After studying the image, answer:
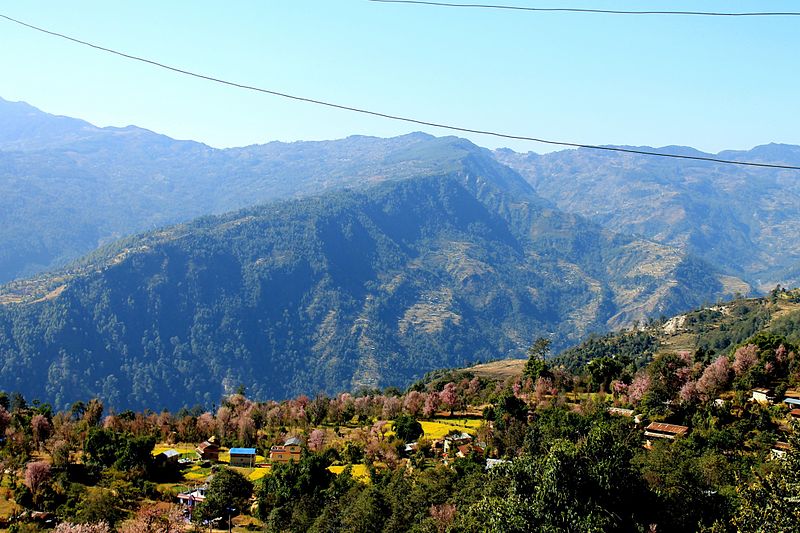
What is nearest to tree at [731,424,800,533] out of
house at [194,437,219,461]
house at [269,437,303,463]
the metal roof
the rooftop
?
the rooftop

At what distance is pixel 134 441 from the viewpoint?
4253 cm

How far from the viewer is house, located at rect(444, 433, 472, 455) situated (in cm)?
4391

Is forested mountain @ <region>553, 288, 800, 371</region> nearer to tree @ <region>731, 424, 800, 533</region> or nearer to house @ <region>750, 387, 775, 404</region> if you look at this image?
house @ <region>750, 387, 775, 404</region>

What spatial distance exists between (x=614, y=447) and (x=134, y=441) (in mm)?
31426

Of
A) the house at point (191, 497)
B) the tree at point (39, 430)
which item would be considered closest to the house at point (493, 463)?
the house at point (191, 497)

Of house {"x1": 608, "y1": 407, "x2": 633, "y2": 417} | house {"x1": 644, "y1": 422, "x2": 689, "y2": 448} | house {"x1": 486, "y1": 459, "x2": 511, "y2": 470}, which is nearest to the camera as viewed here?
house {"x1": 486, "y1": 459, "x2": 511, "y2": 470}

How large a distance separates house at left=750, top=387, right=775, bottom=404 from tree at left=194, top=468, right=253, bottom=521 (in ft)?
107

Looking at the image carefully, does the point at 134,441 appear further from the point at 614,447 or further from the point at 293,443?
the point at 614,447

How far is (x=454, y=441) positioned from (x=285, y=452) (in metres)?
12.7

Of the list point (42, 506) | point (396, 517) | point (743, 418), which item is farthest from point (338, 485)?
point (743, 418)

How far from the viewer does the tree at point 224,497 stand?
111 ft

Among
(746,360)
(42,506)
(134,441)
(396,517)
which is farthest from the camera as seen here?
(746,360)

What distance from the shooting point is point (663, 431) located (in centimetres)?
4003

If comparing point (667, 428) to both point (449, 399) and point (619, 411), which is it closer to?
point (619, 411)
